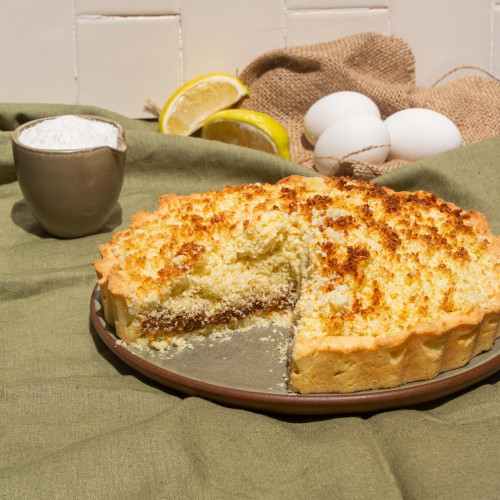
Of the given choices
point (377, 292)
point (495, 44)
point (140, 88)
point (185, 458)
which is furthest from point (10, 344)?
point (495, 44)

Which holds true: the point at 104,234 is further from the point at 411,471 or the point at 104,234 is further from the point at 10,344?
the point at 411,471

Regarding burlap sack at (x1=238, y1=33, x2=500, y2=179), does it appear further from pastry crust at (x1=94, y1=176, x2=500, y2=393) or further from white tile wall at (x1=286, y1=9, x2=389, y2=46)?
pastry crust at (x1=94, y1=176, x2=500, y2=393)

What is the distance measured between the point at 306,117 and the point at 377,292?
1941 millimetres

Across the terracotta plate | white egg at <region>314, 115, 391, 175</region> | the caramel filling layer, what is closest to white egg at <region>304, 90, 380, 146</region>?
white egg at <region>314, 115, 391, 175</region>

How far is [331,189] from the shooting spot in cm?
258

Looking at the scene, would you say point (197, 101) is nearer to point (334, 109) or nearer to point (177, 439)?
point (334, 109)

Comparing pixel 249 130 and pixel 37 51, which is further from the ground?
pixel 37 51

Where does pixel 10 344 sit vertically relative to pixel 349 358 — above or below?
below

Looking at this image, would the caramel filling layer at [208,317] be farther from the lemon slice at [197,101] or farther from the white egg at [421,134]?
the lemon slice at [197,101]

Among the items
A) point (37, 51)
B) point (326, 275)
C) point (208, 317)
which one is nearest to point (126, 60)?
point (37, 51)

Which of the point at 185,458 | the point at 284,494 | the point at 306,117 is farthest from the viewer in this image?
the point at 306,117

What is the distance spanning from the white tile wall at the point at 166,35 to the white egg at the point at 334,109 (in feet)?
2.46

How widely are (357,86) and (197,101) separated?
3.01ft

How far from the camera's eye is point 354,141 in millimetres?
3420
